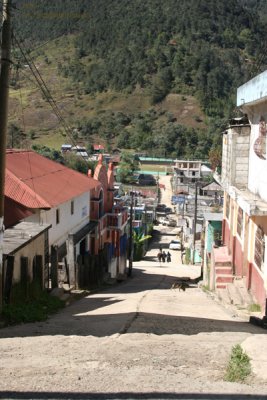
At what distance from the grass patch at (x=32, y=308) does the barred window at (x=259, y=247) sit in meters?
5.11

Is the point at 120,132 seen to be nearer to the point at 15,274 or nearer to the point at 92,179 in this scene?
the point at 92,179

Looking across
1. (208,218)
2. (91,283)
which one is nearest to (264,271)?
(91,283)

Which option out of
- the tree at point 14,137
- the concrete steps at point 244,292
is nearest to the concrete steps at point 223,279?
the concrete steps at point 244,292

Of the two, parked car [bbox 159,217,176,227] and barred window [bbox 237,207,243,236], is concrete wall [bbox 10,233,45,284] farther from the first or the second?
parked car [bbox 159,217,176,227]

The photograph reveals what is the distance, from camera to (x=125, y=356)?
24.8 ft

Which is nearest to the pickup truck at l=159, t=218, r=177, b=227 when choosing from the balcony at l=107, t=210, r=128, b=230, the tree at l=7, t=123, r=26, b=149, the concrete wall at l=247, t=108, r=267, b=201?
the tree at l=7, t=123, r=26, b=149

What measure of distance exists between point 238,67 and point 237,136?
17273 centimetres

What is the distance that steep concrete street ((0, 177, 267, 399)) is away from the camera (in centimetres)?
616

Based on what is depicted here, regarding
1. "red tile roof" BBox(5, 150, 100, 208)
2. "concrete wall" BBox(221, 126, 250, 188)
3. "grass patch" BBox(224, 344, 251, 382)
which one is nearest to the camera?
"grass patch" BBox(224, 344, 251, 382)

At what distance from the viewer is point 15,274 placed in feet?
43.3

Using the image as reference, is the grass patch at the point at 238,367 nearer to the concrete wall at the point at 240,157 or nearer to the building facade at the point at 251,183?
the building facade at the point at 251,183

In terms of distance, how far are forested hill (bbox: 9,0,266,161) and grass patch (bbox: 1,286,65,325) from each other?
13545 centimetres

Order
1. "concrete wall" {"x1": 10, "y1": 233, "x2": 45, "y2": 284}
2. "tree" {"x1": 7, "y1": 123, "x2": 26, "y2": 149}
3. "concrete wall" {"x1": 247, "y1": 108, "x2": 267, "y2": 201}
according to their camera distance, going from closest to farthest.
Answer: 1. "concrete wall" {"x1": 10, "y1": 233, "x2": 45, "y2": 284}
2. "concrete wall" {"x1": 247, "y1": 108, "x2": 267, "y2": 201}
3. "tree" {"x1": 7, "y1": 123, "x2": 26, "y2": 149}

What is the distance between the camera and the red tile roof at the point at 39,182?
19.4 meters
